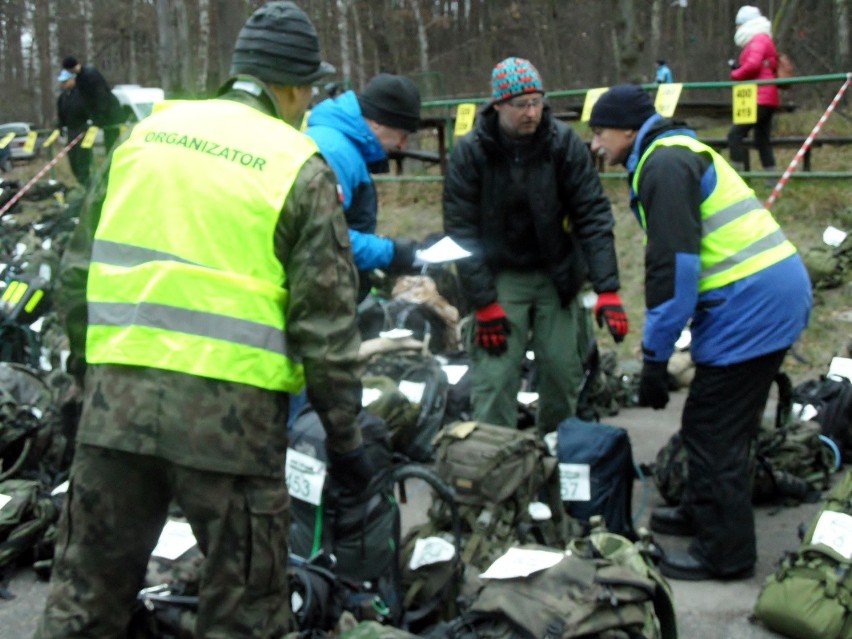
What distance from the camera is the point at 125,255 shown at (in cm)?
293

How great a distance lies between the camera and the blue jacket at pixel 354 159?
4531mm

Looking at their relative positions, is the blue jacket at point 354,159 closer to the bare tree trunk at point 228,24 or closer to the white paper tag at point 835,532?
the white paper tag at point 835,532

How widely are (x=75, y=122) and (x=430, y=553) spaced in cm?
1290

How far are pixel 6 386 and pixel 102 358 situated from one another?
3.23 m

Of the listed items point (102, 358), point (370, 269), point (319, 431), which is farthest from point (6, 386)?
point (102, 358)

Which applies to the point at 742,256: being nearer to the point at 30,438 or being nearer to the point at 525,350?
the point at 525,350

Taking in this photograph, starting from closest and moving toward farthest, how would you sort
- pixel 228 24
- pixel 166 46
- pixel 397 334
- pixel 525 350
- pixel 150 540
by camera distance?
pixel 150 540, pixel 525 350, pixel 397 334, pixel 228 24, pixel 166 46

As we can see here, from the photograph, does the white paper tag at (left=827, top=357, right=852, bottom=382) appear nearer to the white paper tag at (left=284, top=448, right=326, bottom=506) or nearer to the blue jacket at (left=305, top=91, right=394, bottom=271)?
the blue jacket at (left=305, top=91, right=394, bottom=271)

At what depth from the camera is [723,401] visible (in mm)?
4320

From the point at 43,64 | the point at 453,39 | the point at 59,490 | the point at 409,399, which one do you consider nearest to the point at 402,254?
the point at 409,399

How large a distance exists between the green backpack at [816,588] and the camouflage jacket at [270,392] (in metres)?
1.89

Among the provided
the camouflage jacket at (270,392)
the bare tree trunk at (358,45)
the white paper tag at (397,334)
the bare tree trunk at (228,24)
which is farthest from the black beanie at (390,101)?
the bare tree trunk at (358,45)

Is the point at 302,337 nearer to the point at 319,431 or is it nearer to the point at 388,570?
the point at 319,431

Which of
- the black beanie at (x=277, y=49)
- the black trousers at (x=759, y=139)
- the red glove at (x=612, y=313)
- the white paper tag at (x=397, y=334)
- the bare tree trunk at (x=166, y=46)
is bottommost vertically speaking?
the white paper tag at (x=397, y=334)
